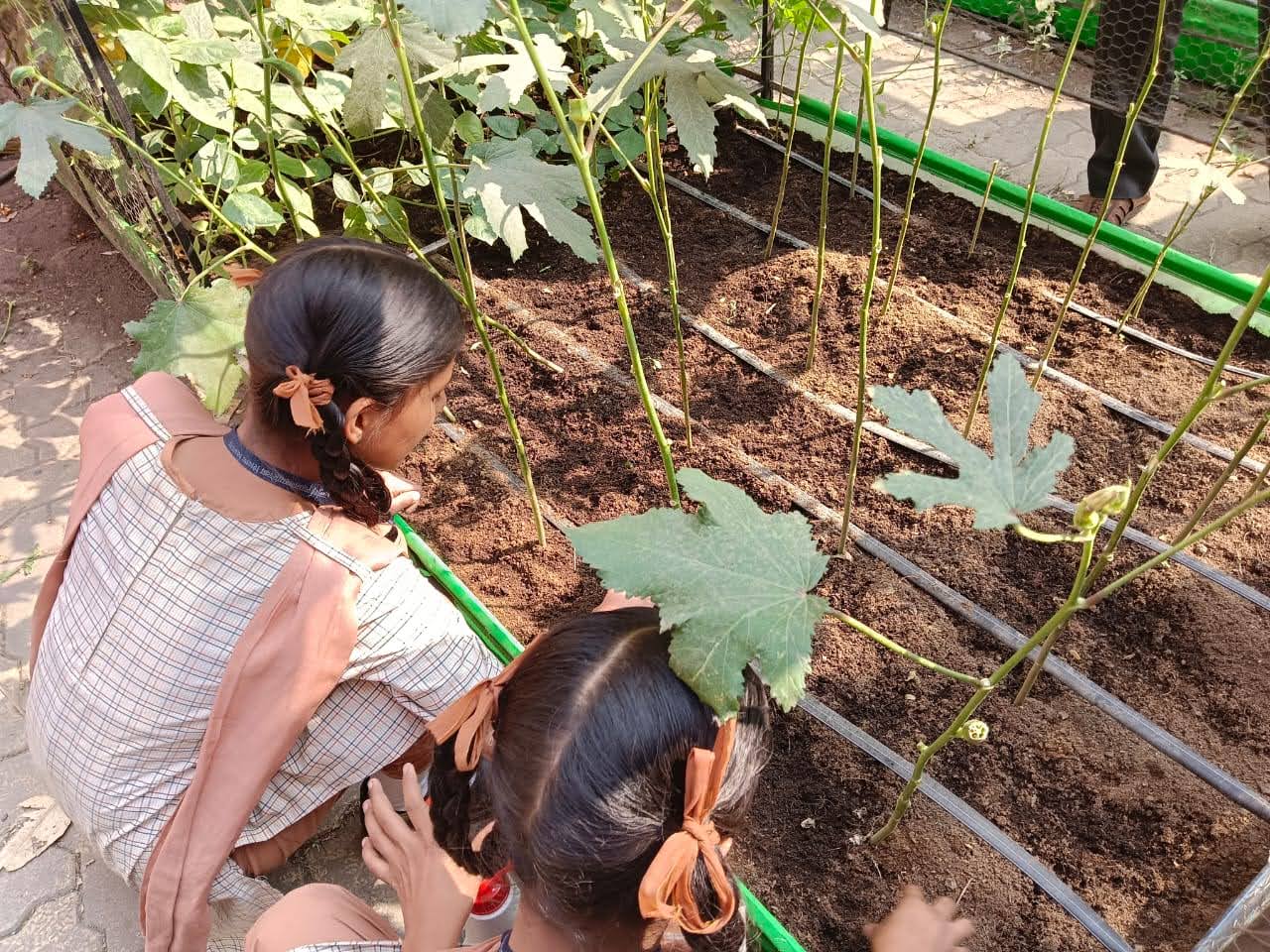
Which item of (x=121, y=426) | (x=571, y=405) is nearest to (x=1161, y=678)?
(x=571, y=405)

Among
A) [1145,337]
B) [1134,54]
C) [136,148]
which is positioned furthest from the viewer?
[1134,54]

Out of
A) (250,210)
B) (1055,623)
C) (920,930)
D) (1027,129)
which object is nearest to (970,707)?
(1055,623)

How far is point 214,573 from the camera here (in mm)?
1471

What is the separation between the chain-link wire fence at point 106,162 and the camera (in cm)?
204

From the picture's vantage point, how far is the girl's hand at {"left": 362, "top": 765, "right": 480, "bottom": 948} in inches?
51.9

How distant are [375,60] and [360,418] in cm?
62

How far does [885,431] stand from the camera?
2.35 metres

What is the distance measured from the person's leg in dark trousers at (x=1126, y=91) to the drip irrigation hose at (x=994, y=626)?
5.15ft

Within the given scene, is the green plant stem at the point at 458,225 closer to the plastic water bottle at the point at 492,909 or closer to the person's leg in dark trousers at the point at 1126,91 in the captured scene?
the plastic water bottle at the point at 492,909

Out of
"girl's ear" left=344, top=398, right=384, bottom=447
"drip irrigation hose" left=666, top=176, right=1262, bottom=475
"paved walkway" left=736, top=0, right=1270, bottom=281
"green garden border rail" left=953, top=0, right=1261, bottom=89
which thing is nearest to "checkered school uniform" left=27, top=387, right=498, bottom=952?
"girl's ear" left=344, top=398, right=384, bottom=447

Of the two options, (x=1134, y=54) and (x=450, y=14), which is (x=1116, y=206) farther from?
(x=450, y=14)

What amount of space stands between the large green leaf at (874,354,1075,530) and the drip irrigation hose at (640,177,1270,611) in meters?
0.70

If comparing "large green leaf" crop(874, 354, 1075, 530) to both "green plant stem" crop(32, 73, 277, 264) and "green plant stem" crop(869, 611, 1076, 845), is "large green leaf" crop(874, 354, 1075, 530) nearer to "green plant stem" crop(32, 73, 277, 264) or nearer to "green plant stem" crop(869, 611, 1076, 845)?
"green plant stem" crop(869, 611, 1076, 845)

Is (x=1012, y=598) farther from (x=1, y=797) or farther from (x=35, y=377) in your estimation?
(x=35, y=377)
